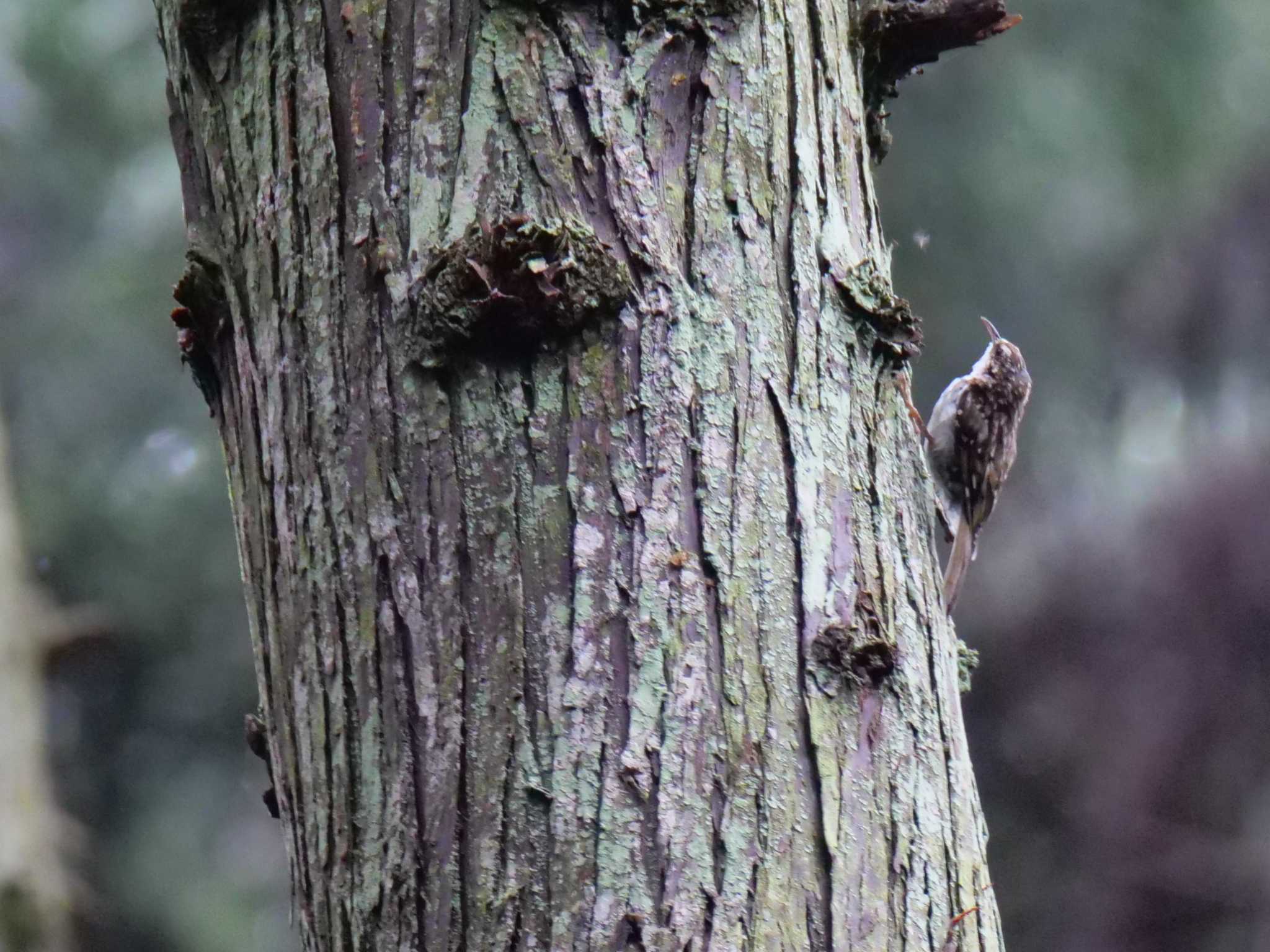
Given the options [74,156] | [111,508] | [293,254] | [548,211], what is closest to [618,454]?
[548,211]

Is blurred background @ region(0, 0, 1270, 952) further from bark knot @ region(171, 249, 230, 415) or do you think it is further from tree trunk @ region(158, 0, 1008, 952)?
tree trunk @ region(158, 0, 1008, 952)

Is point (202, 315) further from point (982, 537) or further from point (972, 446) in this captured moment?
point (982, 537)

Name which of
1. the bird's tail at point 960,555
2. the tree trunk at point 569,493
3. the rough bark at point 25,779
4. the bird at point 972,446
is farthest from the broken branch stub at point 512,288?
the rough bark at point 25,779

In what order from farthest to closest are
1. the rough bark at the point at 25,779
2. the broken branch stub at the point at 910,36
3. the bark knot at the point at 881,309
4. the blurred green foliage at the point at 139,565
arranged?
1. the blurred green foliage at the point at 139,565
2. the rough bark at the point at 25,779
3. the broken branch stub at the point at 910,36
4. the bark knot at the point at 881,309

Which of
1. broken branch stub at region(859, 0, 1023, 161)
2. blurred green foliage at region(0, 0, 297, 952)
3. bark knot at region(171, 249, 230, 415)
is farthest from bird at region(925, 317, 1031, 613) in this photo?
blurred green foliage at region(0, 0, 297, 952)

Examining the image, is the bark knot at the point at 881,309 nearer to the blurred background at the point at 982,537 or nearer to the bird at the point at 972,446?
the bird at the point at 972,446

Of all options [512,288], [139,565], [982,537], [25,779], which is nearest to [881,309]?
[512,288]
